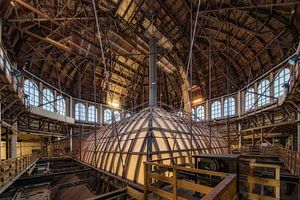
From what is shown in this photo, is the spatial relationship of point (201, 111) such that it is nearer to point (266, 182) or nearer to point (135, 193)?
point (135, 193)

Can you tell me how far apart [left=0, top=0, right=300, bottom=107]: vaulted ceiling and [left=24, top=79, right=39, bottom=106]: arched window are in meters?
1.55

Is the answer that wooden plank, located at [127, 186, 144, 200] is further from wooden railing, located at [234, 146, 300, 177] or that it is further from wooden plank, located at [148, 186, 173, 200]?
wooden railing, located at [234, 146, 300, 177]

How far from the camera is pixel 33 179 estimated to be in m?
9.07

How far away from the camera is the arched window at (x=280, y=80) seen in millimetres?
15078

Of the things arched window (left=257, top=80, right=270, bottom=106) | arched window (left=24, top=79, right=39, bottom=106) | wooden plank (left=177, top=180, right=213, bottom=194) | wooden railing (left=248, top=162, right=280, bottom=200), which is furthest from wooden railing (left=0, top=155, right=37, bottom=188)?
arched window (left=257, top=80, right=270, bottom=106)

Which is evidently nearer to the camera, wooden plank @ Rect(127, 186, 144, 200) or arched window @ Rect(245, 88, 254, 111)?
wooden plank @ Rect(127, 186, 144, 200)

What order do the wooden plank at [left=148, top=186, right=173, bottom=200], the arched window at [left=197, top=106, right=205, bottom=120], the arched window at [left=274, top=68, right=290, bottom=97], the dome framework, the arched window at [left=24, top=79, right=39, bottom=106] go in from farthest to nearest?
the arched window at [left=197, top=106, right=205, bottom=120]
the arched window at [left=24, top=79, right=39, bottom=106]
the arched window at [left=274, top=68, right=290, bottom=97]
the dome framework
the wooden plank at [left=148, top=186, right=173, bottom=200]

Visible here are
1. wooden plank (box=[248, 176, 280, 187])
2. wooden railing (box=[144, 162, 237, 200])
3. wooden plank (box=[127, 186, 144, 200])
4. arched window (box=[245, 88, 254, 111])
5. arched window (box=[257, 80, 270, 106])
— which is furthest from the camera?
arched window (box=[245, 88, 254, 111])

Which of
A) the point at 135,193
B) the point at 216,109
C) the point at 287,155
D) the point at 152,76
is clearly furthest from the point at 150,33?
the point at 216,109

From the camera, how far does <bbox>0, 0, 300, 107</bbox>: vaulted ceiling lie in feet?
42.5

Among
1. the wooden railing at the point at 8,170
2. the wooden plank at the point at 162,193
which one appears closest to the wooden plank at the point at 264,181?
the wooden plank at the point at 162,193

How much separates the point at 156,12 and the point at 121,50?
5119 millimetres

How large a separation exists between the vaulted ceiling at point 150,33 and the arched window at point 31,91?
5.07ft

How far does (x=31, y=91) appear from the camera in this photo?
17.5 meters
